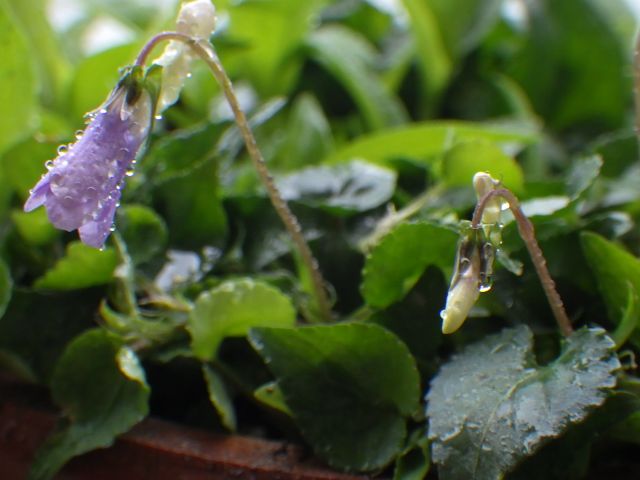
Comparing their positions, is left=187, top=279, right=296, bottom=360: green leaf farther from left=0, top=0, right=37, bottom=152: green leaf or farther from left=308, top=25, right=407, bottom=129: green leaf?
left=308, top=25, right=407, bottom=129: green leaf

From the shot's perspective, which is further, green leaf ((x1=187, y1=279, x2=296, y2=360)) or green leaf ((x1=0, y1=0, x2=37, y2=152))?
green leaf ((x1=0, y1=0, x2=37, y2=152))

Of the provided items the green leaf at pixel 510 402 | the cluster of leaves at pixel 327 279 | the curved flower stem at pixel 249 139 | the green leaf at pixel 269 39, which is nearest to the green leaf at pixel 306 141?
the cluster of leaves at pixel 327 279

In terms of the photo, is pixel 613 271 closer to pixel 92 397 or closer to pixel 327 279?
pixel 327 279

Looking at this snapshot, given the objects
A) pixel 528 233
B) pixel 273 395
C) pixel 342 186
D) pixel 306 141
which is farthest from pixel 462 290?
pixel 306 141

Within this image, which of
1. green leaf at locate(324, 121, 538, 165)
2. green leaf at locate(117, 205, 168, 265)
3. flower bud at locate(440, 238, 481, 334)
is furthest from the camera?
green leaf at locate(324, 121, 538, 165)

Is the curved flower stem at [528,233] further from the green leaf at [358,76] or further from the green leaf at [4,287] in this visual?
the green leaf at [358,76]

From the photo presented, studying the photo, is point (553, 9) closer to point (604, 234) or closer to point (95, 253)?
point (604, 234)

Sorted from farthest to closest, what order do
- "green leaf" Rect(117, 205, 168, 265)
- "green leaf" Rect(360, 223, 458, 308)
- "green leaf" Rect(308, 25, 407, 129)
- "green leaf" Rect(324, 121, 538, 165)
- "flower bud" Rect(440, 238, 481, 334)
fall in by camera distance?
"green leaf" Rect(308, 25, 407, 129)
"green leaf" Rect(324, 121, 538, 165)
"green leaf" Rect(117, 205, 168, 265)
"green leaf" Rect(360, 223, 458, 308)
"flower bud" Rect(440, 238, 481, 334)

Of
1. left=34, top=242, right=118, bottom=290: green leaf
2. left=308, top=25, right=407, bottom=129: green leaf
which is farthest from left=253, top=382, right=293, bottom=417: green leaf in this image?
left=308, top=25, right=407, bottom=129: green leaf
